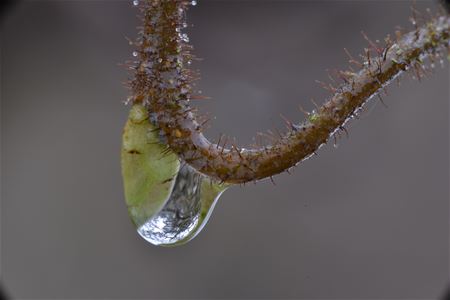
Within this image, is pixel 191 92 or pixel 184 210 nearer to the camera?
pixel 191 92

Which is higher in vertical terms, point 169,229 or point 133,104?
point 133,104

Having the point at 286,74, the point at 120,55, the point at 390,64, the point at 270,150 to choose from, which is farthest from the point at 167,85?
the point at 120,55

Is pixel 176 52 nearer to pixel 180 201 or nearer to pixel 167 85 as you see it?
pixel 167 85

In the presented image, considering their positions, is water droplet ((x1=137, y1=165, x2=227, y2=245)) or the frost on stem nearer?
the frost on stem

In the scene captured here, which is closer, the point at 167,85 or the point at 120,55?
the point at 167,85

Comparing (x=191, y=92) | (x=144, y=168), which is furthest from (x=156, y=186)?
(x=191, y=92)

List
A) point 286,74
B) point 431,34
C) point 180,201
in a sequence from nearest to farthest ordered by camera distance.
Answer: point 431,34, point 180,201, point 286,74

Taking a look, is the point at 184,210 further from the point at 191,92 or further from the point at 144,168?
the point at 191,92

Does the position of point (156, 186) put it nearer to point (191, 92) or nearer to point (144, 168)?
point (144, 168)
